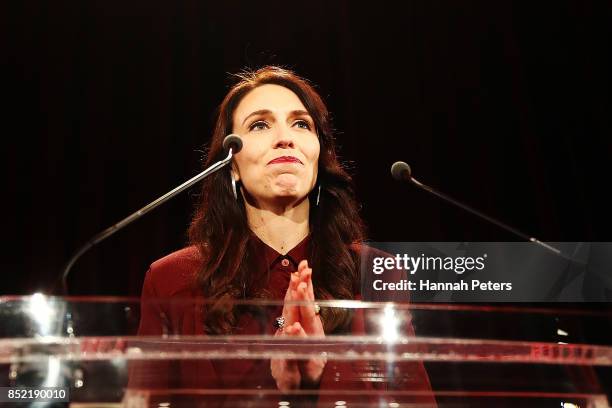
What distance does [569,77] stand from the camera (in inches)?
116

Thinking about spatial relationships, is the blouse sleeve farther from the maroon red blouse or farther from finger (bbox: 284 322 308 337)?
finger (bbox: 284 322 308 337)

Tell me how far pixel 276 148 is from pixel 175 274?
0.43 meters

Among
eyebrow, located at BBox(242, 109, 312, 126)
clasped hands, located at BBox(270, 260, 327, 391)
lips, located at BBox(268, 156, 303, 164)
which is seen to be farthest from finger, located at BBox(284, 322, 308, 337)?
eyebrow, located at BBox(242, 109, 312, 126)

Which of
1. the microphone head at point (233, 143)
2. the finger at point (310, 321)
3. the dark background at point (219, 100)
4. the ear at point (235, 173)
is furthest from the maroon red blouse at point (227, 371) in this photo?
the dark background at point (219, 100)

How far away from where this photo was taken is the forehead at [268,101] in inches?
78.8

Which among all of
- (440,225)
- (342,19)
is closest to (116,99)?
(342,19)

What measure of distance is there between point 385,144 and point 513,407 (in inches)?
77.6

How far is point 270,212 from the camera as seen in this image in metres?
1.97

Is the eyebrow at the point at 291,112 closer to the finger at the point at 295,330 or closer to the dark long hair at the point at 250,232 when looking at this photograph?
the dark long hair at the point at 250,232

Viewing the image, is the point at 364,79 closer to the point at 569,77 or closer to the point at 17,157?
the point at 569,77

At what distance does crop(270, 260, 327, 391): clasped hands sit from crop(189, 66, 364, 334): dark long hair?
439mm

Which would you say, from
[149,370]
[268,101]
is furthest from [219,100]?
[149,370]

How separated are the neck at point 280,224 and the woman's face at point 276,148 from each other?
2 cm

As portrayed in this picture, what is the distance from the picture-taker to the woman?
187cm
